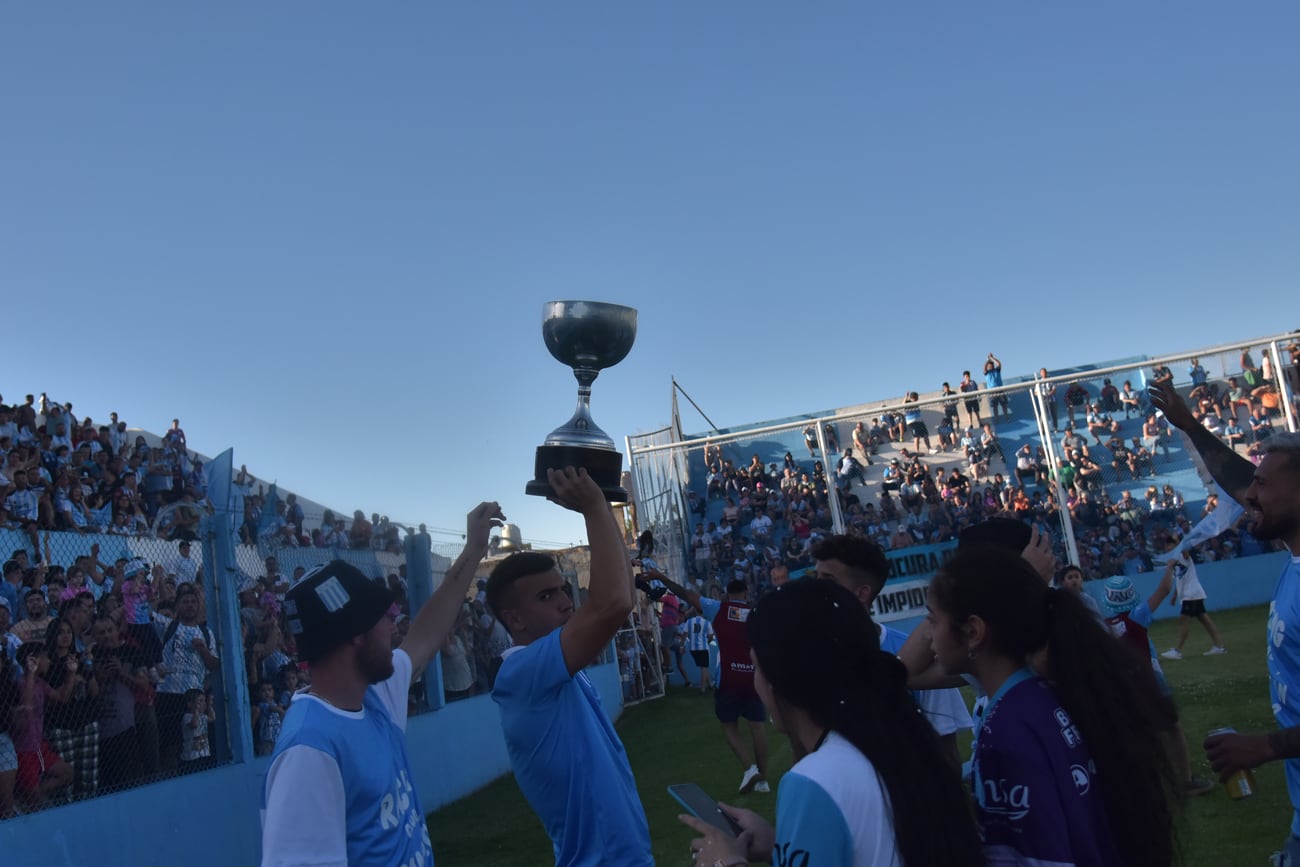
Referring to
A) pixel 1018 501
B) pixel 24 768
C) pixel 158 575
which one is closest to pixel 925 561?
pixel 1018 501

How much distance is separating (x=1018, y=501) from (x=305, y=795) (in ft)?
71.7

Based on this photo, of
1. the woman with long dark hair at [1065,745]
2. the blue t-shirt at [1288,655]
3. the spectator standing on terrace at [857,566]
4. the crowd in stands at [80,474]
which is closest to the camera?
the woman with long dark hair at [1065,745]

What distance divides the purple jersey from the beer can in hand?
1.06m

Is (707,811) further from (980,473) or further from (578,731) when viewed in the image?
(980,473)

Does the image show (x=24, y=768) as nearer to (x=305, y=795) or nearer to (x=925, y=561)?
(x=305, y=795)

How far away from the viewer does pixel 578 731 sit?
3523 millimetres

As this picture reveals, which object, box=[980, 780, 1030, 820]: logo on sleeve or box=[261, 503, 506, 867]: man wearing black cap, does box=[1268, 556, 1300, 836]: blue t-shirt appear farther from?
box=[261, 503, 506, 867]: man wearing black cap

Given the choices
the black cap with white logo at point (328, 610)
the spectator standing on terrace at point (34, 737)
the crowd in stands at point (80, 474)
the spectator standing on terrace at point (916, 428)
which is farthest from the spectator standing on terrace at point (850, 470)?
the black cap with white logo at point (328, 610)

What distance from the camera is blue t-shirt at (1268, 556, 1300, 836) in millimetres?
3600

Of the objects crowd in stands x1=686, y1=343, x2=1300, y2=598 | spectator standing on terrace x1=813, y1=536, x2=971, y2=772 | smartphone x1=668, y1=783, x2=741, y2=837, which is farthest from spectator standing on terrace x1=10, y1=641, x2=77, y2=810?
crowd in stands x1=686, y1=343, x2=1300, y2=598

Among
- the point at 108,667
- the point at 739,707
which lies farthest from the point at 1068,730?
the point at 739,707

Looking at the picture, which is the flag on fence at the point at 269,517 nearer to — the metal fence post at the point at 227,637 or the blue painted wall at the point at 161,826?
the metal fence post at the point at 227,637

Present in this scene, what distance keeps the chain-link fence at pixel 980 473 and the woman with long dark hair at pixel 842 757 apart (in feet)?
58.2

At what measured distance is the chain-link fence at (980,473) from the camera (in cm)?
2212
